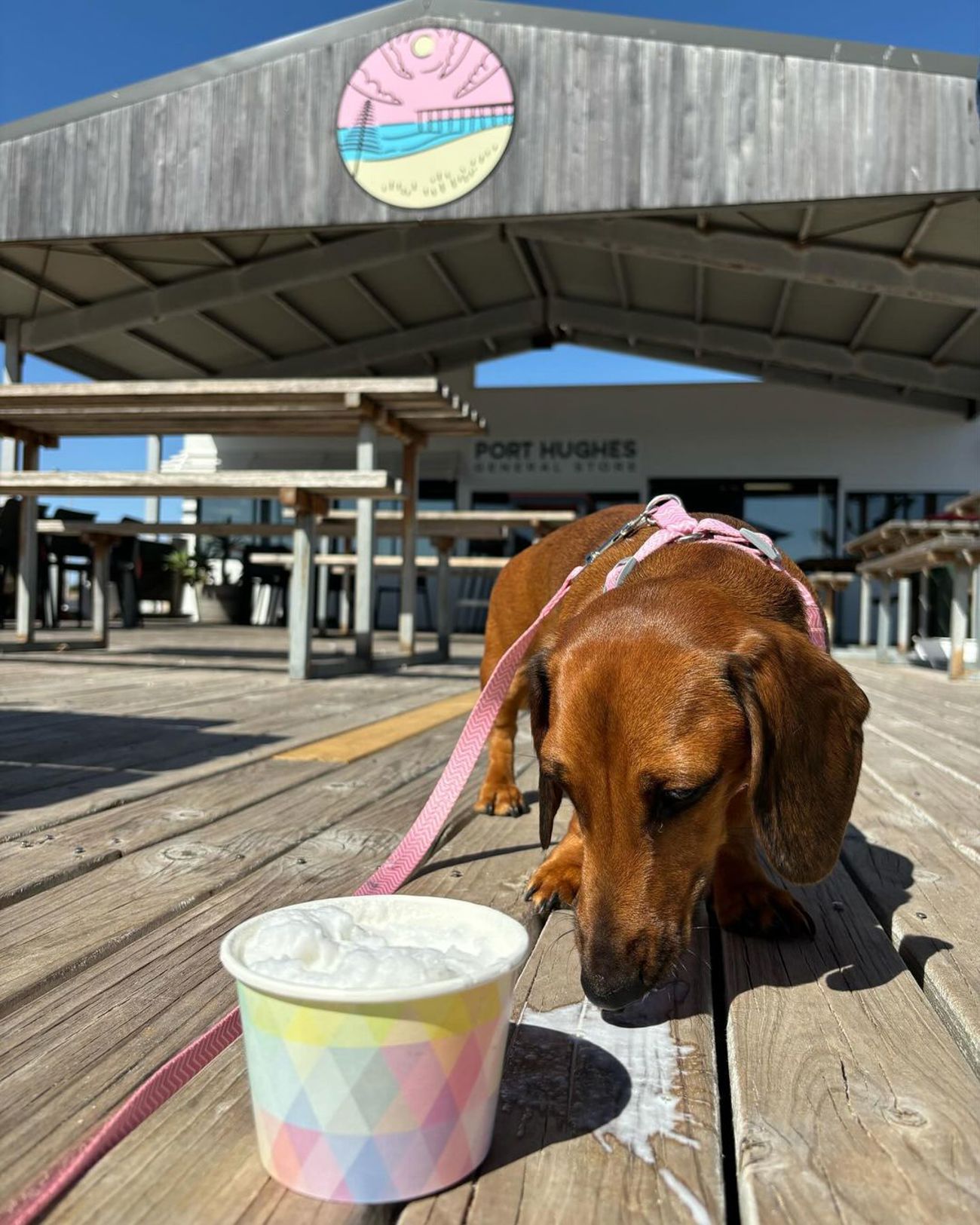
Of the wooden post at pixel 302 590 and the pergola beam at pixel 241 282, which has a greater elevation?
the pergola beam at pixel 241 282

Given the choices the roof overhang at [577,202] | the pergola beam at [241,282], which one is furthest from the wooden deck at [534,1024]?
the pergola beam at [241,282]

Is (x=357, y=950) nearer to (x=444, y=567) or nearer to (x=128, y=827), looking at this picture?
(x=128, y=827)

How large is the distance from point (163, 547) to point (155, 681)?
32.5 feet

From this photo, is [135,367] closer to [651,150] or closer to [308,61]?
Result: [308,61]

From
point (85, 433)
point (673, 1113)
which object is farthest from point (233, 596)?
point (673, 1113)

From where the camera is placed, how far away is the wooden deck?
801mm

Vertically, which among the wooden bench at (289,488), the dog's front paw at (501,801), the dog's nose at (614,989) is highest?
the wooden bench at (289,488)

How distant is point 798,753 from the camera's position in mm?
1225

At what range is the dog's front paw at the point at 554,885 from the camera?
5.14ft

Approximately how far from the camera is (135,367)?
14.9 metres

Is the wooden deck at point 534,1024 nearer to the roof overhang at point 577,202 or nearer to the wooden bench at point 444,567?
the wooden bench at point 444,567

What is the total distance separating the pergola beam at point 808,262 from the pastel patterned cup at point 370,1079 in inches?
402

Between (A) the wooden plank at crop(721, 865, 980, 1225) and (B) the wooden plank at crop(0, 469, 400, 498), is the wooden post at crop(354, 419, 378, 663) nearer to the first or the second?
(B) the wooden plank at crop(0, 469, 400, 498)

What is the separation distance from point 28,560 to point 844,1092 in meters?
6.88
